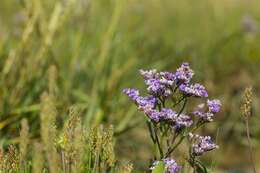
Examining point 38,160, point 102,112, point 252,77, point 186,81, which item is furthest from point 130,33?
point 38,160

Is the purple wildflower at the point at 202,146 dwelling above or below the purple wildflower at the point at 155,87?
below

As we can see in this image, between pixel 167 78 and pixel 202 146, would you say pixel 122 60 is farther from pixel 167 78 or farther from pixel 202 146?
pixel 202 146

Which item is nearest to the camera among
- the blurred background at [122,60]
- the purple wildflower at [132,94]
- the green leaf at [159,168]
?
the green leaf at [159,168]

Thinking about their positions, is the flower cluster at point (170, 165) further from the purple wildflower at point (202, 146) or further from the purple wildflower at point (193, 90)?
the purple wildflower at point (193, 90)


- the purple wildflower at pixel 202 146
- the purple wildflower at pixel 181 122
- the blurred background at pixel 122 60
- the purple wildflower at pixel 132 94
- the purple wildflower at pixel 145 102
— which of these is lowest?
the purple wildflower at pixel 202 146

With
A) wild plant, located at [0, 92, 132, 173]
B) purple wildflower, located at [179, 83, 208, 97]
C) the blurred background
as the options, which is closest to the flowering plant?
purple wildflower, located at [179, 83, 208, 97]

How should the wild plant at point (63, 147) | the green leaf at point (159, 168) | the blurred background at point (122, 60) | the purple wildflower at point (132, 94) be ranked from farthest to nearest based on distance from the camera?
the blurred background at point (122, 60) < the purple wildflower at point (132, 94) < the green leaf at point (159, 168) < the wild plant at point (63, 147)

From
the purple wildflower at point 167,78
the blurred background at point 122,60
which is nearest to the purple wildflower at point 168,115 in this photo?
the purple wildflower at point 167,78

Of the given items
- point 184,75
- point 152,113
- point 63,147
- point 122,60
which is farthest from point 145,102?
point 122,60

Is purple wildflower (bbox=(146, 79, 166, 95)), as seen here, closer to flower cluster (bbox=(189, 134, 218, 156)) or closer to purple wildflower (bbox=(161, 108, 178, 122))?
purple wildflower (bbox=(161, 108, 178, 122))
